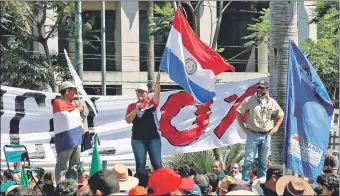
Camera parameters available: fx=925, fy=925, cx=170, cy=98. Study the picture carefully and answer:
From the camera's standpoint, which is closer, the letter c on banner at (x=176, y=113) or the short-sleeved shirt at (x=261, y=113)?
the short-sleeved shirt at (x=261, y=113)

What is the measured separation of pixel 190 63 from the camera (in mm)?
11664

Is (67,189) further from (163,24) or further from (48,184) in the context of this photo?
(163,24)

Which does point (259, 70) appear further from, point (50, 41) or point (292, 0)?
point (292, 0)

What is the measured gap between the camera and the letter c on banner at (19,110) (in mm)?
12172

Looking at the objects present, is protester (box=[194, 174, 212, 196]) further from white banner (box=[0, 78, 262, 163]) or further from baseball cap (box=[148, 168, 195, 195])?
white banner (box=[0, 78, 262, 163])

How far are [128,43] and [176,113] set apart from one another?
2503 cm

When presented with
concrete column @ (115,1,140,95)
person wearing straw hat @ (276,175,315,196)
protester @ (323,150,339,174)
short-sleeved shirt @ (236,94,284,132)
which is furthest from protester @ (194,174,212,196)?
concrete column @ (115,1,140,95)

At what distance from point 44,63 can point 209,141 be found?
17166mm

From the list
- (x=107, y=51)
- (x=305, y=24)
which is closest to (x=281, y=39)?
(x=305, y=24)

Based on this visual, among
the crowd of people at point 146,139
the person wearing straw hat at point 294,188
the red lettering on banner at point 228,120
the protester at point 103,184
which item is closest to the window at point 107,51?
the red lettering on banner at point 228,120

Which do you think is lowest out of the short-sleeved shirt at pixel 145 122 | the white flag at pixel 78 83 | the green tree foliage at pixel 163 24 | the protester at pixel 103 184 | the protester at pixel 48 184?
the protester at pixel 48 184

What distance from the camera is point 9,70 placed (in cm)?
2839

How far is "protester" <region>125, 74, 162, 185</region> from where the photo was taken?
10844 millimetres

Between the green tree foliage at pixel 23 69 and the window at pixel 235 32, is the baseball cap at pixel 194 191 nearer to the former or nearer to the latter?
the green tree foliage at pixel 23 69
